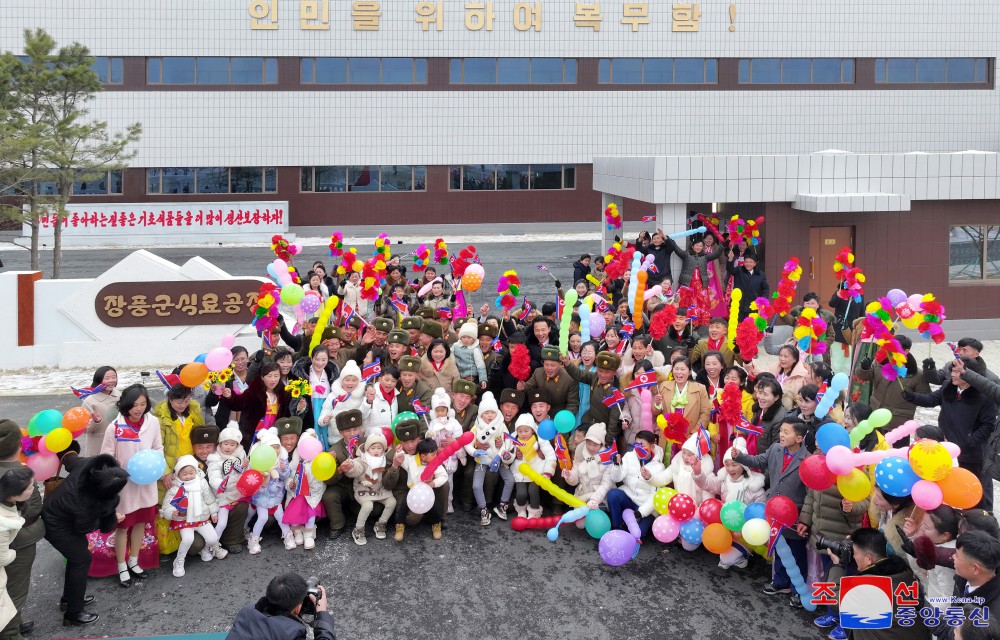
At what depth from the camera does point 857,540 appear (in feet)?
15.8

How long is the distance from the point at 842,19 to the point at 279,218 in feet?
70.6

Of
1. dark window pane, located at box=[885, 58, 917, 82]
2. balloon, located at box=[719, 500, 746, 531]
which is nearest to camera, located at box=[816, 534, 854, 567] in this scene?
balloon, located at box=[719, 500, 746, 531]

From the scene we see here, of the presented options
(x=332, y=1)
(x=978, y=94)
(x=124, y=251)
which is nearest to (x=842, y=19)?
(x=978, y=94)

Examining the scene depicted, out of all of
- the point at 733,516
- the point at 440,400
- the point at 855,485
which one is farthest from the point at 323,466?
the point at 855,485

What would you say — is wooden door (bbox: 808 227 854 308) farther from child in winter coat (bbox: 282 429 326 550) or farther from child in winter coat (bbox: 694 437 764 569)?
child in winter coat (bbox: 282 429 326 550)

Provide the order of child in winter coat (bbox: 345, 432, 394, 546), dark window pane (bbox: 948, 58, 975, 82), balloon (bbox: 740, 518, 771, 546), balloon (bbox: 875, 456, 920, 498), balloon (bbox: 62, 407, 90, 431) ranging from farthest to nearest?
dark window pane (bbox: 948, 58, 975, 82), child in winter coat (bbox: 345, 432, 394, 546), balloon (bbox: 62, 407, 90, 431), balloon (bbox: 740, 518, 771, 546), balloon (bbox: 875, 456, 920, 498)

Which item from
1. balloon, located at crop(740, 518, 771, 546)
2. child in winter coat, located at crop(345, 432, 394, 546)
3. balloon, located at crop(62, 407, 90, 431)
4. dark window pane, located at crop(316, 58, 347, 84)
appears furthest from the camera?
dark window pane, located at crop(316, 58, 347, 84)

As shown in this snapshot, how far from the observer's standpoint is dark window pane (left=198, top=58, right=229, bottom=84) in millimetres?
30125

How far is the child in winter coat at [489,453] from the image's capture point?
739 cm

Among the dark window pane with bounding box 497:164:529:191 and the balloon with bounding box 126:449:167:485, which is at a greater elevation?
the dark window pane with bounding box 497:164:529:191

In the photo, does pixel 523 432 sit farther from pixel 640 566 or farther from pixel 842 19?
pixel 842 19

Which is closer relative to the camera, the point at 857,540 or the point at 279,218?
the point at 857,540

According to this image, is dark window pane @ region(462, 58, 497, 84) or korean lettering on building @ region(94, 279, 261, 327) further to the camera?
dark window pane @ region(462, 58, 497, 84)

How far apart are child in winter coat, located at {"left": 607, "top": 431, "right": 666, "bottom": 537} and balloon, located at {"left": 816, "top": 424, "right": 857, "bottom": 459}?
1.58 meters
